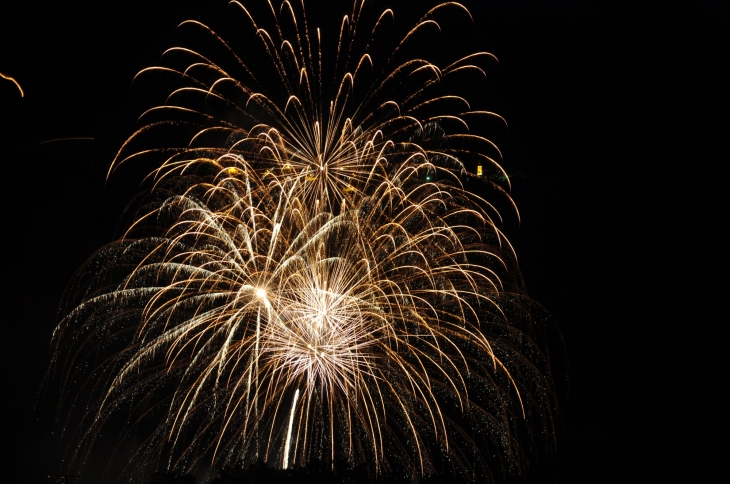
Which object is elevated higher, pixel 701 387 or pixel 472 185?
pixel 472 185

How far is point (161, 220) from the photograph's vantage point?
67.7 feet

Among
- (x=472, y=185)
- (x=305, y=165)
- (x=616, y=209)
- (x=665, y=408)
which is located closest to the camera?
(x=305, y=165)

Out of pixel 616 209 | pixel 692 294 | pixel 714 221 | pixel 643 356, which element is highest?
pixel 616 209

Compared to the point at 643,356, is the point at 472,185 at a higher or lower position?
higher

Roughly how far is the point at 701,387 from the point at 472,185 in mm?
9875

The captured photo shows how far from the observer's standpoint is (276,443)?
2208 cm

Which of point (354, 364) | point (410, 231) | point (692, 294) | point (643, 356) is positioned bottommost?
point (354, 364)

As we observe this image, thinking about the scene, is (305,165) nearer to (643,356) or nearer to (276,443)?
(276,443)

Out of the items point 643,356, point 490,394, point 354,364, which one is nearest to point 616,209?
point 643,356

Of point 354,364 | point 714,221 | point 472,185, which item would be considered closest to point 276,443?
point 354,364

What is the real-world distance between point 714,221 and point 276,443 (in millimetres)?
17197

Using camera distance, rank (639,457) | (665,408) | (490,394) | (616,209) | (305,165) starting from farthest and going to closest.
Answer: (616,209), (665,408), (490,394), (639,457), (305,165)

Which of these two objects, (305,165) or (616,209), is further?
(616,209)

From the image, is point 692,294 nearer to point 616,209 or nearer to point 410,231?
point 616,209
